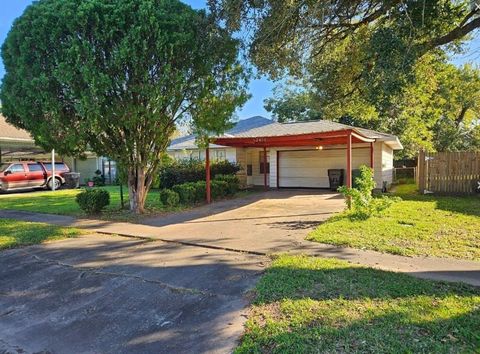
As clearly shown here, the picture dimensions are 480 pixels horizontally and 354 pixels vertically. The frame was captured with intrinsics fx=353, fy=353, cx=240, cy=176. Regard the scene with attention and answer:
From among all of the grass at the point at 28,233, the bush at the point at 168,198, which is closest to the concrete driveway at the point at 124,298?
the grass at the point at 28,233

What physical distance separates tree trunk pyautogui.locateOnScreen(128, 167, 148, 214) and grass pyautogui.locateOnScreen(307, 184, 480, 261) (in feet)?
17.3

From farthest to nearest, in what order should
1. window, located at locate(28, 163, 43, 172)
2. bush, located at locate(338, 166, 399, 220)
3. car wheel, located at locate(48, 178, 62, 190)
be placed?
car wheel, located at locate(48, 178, 62, 190) → window, located at locate(28, 163, 43, 172) → bush, located at locate(338, 166, 399, 220)

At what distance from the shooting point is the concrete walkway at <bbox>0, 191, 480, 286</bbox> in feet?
16.7

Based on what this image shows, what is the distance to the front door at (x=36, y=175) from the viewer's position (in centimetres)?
1858

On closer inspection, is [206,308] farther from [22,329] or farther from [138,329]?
[22,329]

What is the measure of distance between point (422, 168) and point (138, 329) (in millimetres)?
13470

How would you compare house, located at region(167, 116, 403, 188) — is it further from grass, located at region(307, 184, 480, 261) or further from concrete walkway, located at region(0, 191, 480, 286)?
grass, located at region(307, 184, 480, 261)

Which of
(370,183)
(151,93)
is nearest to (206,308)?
(151,93)

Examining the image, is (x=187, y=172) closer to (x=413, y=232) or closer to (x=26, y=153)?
(x=413, y=232)

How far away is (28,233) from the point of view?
762 cm

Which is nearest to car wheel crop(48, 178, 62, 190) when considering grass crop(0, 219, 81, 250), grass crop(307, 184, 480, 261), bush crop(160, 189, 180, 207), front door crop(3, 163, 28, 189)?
front door crop(3, 163, 28, 189)

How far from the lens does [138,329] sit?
3.57 m

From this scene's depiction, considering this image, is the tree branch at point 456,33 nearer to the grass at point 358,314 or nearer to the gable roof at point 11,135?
the grass at point 358,314

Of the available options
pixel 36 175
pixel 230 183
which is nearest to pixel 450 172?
pixel 230 183
